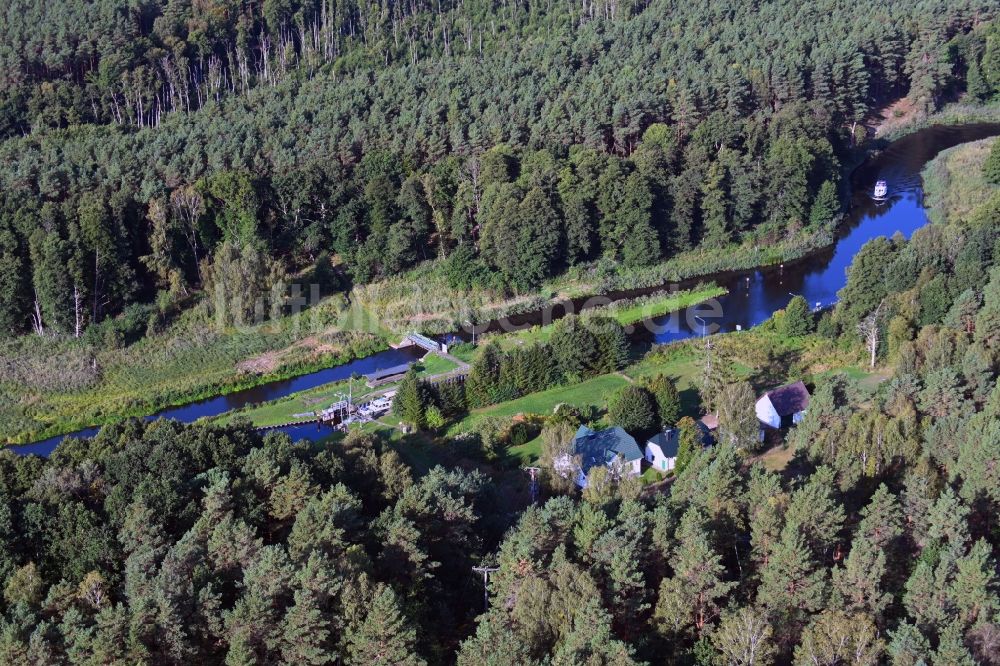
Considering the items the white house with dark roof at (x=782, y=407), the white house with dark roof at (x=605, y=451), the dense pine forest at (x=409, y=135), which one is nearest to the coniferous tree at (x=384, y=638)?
the white house with dark roof at (x=605, y=451)

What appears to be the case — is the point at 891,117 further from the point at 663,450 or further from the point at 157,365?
the point at 157,365

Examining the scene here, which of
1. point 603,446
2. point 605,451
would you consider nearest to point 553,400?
point 603,446

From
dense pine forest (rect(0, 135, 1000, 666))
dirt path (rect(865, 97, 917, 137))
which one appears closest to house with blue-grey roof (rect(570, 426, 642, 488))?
dense pine forest (rect(0, 135, 1000, 666))

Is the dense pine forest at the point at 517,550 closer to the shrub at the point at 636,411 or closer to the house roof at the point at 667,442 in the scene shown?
the house roof at the point at 667,442

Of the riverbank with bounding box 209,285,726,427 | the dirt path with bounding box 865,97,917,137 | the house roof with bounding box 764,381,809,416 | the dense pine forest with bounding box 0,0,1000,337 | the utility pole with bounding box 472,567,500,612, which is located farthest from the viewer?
the dirt path with bounding box 865,97,917,137

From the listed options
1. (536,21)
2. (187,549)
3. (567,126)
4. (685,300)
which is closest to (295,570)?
(187,549)

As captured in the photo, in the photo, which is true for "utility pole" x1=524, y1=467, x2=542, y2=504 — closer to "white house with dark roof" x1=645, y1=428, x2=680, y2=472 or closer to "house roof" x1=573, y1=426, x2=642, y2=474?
"house roof" x1=573, y1=426, x2=642, y2=474
